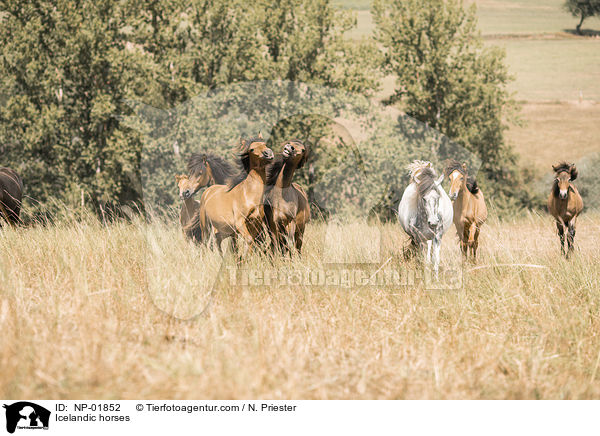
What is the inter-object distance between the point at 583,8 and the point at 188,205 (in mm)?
19197

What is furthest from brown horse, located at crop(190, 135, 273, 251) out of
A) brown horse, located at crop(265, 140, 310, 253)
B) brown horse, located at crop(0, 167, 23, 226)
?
brown horse, located at crop(0, 167, 23, 226)

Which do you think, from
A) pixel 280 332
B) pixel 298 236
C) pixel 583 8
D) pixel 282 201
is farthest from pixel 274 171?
pixel 583 8

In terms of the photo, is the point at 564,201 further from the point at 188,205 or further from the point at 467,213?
the point at 188,205

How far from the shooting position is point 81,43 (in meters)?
13.2

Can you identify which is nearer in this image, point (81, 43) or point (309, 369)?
point (309, 369)

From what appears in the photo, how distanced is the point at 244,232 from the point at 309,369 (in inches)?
86.1

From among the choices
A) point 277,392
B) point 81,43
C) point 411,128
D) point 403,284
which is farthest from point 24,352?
point 411,128

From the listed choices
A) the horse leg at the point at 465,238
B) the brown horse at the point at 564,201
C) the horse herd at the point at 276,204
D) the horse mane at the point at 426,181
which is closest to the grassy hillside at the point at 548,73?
the brown horse at the point at 564,201

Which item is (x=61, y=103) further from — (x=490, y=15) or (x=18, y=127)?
(x=490, y=15)

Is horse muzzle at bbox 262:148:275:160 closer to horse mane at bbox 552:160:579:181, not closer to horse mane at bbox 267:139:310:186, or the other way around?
horse mane at bbox 267:139:310:186

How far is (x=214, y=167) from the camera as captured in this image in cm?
675
